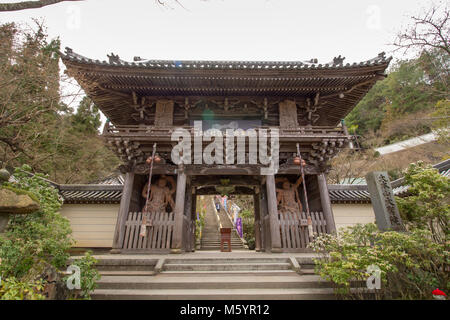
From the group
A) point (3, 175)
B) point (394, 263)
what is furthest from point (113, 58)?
point (394, 263)

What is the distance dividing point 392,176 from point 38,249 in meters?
26.6

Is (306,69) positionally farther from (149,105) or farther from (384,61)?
(149,105)

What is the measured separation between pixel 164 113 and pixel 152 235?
5.17 m

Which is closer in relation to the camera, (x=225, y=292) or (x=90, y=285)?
(x=90, y=285)

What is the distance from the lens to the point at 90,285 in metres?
3.75

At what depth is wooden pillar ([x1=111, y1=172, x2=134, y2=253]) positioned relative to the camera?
24.6 feet

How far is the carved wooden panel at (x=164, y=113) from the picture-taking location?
30.5ft

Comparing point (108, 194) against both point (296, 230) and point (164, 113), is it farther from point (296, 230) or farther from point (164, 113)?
point (296, 230)

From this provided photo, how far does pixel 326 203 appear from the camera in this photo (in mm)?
8312

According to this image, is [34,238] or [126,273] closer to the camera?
[34,238]

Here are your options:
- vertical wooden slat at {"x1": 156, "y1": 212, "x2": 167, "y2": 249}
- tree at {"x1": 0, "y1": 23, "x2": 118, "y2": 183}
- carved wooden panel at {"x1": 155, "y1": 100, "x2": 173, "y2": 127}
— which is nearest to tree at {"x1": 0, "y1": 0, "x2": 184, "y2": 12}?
tree at {"x1": 0, "y1": 23, "x2": 118, "y2": 183}

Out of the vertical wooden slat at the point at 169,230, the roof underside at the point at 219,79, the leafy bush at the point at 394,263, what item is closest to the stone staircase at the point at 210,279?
the leafy bush at the point at 394,263

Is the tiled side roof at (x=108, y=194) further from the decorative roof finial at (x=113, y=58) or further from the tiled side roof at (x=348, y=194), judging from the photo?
the decorative roof finial at (x=113, y=58)
